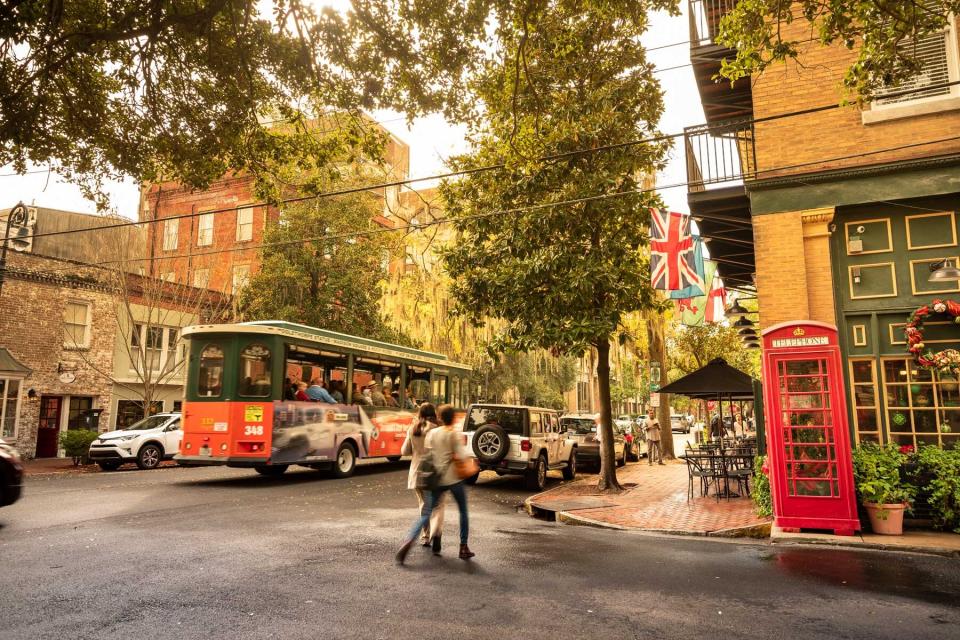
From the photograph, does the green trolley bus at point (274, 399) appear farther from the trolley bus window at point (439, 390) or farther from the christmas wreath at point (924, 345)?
the christmas wreath at point (924, 345)

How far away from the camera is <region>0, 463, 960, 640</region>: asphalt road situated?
493 centimetres

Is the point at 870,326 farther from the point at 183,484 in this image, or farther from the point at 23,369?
the point at 23,369

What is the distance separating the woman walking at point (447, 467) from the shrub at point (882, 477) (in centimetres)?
581

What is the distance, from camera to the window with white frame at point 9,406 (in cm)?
2152

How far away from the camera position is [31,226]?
966 inches

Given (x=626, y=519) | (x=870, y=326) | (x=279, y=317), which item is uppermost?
(x=279, y=317)

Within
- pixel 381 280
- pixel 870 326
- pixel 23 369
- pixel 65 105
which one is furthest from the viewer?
pixel 381 280

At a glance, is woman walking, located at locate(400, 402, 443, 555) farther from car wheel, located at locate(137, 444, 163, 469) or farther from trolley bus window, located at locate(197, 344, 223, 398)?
car wheel, located at locate(137, 444, 163, 469)

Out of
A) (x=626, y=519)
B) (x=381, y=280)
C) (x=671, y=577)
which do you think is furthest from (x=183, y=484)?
(x=381, y=280)

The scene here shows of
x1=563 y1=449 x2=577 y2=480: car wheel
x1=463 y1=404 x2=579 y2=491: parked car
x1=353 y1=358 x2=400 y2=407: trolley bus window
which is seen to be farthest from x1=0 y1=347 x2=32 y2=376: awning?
x1=563 y1=449 x2=577 y2=480: car wheel

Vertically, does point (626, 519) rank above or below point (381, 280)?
below

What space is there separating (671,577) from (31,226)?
2670 cm

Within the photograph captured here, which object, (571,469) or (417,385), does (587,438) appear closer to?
(571,469)

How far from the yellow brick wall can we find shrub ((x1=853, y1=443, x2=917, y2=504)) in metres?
4.63
